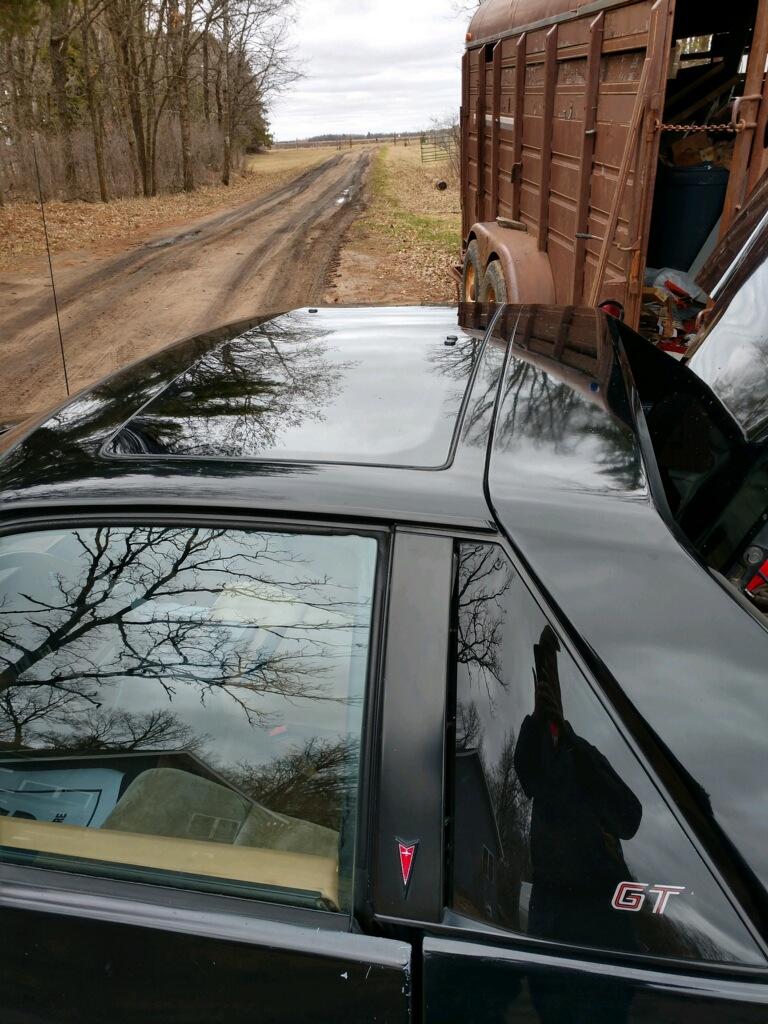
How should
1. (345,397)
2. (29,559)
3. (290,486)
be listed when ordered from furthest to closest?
(345,397) < (29,559) < (290,486)

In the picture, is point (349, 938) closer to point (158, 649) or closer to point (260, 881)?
point (260, 881)

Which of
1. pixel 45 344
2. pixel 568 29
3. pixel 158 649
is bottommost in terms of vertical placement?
pixel 45 344

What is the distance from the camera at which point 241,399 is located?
2041mm

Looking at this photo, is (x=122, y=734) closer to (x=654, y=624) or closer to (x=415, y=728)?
(x=415, y=728)

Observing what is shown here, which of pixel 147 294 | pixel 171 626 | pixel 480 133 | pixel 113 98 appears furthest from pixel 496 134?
pixel 113 98

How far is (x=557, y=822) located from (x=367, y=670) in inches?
15.6

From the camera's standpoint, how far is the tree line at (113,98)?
2506 cm

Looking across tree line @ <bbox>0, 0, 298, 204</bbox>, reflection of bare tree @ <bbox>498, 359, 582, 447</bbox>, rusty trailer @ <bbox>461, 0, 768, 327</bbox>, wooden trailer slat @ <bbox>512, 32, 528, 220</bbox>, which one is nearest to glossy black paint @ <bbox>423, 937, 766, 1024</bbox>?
reflection of bare tree @ <bbox>498, 359, 582, 447</bbox>

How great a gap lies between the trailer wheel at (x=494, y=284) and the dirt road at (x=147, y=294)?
2.14m

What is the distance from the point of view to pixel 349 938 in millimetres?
1271

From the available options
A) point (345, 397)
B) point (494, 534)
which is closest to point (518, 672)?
point (494, 534)

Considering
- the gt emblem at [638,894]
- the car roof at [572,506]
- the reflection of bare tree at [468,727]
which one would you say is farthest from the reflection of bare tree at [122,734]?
the gt emblem at [638,894]

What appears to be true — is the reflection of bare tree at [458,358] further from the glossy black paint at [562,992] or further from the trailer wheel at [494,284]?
the trailer wheel at [494,284]

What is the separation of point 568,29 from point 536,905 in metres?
6.18
